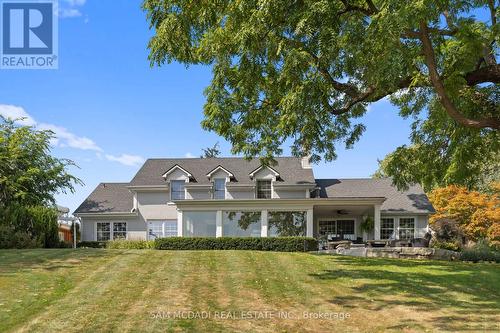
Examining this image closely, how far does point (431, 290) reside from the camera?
11.6 m

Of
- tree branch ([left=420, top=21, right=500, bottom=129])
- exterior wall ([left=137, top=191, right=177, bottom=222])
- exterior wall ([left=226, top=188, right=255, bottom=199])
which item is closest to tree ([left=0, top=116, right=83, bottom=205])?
exterior wall ([left=137, top=191, right=177, bottom=222])

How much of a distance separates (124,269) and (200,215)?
51.9 feet

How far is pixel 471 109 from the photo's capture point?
13609mm

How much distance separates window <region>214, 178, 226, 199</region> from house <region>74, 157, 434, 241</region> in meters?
0.07

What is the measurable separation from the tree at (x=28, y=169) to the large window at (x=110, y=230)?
4.18 meters

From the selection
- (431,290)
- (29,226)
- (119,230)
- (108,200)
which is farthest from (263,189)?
(431,290)

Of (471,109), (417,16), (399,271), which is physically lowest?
(399,271)

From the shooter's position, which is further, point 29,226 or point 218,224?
point 218,224

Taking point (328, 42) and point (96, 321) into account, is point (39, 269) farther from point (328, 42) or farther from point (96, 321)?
point (328, 42)

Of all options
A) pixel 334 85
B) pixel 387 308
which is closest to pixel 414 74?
pixel 334 85

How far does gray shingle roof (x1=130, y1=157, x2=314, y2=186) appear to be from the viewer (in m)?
33.4

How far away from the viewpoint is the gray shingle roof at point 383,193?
31.3 meters

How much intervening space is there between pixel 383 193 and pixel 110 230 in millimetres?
20432

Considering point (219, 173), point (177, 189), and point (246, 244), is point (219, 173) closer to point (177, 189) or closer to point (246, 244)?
point (177, 189)
